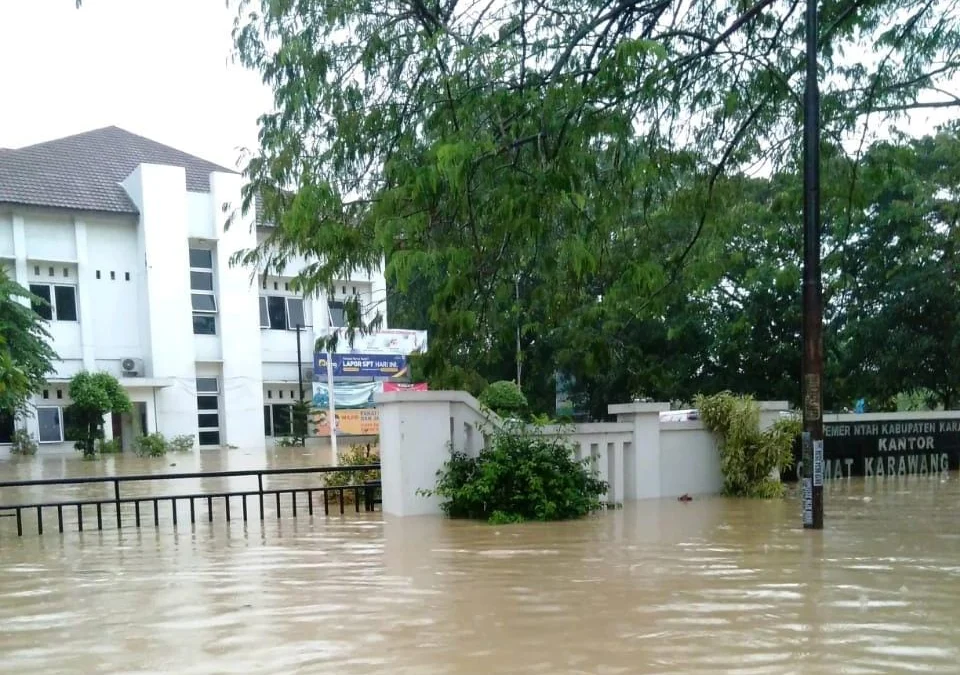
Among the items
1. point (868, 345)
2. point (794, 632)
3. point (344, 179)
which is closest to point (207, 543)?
point (344, 179)

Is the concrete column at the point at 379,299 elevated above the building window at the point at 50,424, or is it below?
above

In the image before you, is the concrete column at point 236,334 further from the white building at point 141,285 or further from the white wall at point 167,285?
the white wall at point 167,285

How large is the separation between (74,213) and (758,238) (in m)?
27.1

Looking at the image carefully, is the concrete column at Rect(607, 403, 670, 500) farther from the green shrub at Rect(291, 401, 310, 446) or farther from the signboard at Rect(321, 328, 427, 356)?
the signboard at Rect(321, 328, 427, 356)

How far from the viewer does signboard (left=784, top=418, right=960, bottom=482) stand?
14430 mm

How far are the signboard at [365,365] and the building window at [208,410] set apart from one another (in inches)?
182

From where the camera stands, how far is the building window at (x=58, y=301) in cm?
3416

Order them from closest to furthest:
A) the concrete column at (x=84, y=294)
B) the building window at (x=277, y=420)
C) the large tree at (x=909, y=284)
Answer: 1. the large tree at (x=909, y=284)
2. the concrete column at (x=84, y=294)
3. the building window at (x=277, y=420)

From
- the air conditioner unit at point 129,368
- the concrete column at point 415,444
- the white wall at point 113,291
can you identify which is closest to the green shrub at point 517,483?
the concrete column at point 415,444

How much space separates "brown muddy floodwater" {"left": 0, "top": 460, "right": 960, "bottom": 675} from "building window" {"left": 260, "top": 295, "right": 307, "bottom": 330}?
3002cm

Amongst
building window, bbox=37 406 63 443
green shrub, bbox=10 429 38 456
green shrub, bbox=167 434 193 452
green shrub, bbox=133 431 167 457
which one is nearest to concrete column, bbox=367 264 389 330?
green shrub, bbox=167 434 193 452

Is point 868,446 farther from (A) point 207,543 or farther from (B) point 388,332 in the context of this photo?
(B) point 388,332

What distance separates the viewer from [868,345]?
19469 millimetres

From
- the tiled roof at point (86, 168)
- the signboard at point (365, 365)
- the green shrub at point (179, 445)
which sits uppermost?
the tiled roof at point (86, 168)
